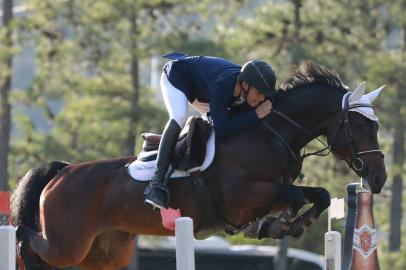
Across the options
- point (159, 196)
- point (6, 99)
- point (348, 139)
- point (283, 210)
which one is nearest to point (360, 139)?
point (348, 139)

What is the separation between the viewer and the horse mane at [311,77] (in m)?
7.01

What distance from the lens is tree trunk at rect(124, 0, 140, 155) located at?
17859 millimetres

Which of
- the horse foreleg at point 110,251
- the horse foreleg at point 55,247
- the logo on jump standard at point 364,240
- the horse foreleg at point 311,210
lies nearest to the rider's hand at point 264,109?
the horse foreleg at point 311,210

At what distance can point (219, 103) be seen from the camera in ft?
22.0

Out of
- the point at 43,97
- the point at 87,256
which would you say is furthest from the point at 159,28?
the point at 87,256

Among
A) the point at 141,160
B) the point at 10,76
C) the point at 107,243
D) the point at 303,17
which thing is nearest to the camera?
the point at 141,160

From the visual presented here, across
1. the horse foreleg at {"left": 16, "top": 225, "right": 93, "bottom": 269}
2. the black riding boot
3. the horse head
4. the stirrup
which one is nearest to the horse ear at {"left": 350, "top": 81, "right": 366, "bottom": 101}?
the horse head

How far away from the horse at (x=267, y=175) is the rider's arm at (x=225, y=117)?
8 cm

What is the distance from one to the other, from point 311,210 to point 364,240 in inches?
25.2

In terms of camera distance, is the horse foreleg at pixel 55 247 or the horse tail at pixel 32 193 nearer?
the horse foreleg at pixel 55 247

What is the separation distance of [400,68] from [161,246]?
5.26m

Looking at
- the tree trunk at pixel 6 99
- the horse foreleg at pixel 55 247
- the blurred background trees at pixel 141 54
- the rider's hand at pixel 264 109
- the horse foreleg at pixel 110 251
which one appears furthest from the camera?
the blurred background trees at pixel 141 54

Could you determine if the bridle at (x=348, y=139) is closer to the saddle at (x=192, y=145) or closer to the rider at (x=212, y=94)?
the rider at (x=212, y=94)

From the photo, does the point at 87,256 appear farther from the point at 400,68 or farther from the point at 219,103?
the point at 400,68
